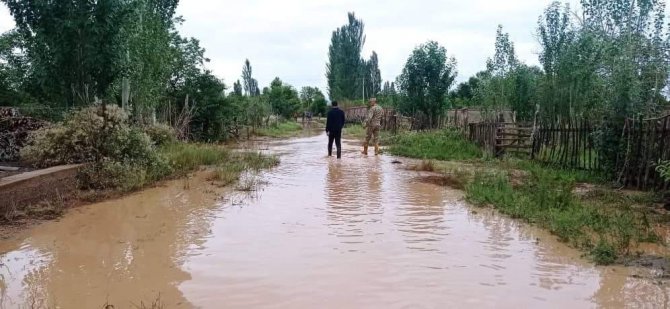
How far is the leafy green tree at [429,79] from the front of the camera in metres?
25.2

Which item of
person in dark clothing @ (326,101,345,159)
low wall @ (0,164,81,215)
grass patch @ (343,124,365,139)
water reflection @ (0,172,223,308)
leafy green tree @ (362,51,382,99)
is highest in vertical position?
leafy green tree @ (362,51,382,99)

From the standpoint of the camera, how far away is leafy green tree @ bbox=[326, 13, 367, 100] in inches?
2212

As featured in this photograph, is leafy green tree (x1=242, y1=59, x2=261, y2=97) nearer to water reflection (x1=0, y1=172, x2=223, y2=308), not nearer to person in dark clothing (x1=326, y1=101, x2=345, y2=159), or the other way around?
person in dark clothing (x1=326, y1=101, x2=345, y2=159)

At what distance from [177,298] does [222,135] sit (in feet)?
63.1

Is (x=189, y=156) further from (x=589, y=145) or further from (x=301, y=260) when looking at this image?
(x=589, y=145)

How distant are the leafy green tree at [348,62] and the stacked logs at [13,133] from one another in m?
45.4

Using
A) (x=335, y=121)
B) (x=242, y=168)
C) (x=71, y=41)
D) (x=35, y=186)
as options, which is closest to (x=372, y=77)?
(x=335, y=121)

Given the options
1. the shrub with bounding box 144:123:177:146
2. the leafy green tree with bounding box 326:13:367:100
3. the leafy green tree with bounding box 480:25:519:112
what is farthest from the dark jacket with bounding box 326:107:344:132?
the leafy green tree with bounding box 326:13:367:100

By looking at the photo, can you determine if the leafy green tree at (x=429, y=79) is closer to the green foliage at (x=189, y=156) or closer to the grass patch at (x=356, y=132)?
the grass patch at (x=356, y=132)

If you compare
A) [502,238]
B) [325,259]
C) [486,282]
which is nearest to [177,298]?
[325,259]

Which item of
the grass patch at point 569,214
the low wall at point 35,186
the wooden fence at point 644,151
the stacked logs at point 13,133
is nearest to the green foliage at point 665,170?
the wooden fence at point 644,151

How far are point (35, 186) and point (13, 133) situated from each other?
471 centimetres

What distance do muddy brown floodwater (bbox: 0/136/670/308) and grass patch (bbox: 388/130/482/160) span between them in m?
7.61

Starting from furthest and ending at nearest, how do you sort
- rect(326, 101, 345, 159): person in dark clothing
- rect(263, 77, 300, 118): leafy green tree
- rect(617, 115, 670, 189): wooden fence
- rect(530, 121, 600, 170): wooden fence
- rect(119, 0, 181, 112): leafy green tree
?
1. rect(263, 77, 300, 118): leafy green tree
2. rect(119, 0, 181, 112): leafy green tree
3. rect(326, 101, 345, 159): person in dark clothing
4. rect(530, 121, 600, 170): wooden fence
5. rect(617, 115, 670, 189): wooden fence
